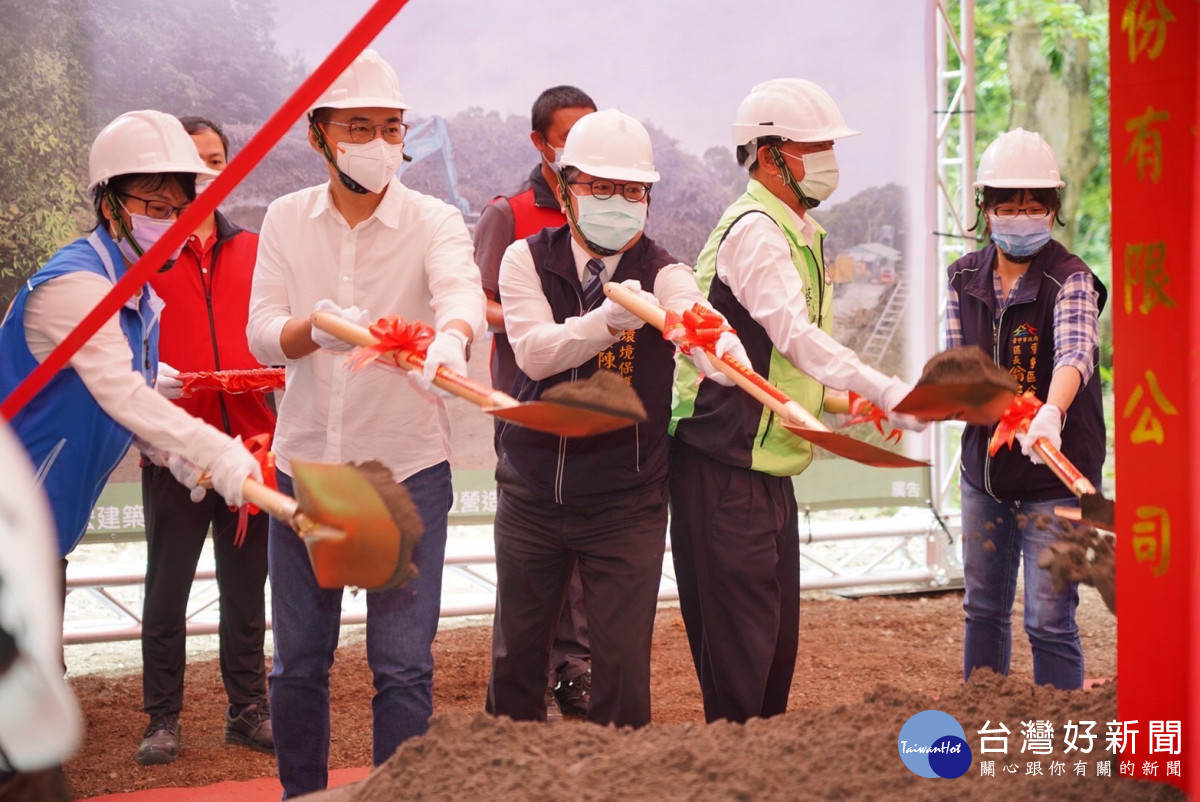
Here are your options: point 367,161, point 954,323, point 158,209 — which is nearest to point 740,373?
point 367,161

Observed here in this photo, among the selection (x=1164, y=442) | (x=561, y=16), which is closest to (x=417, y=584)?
(x=1164, y=442)

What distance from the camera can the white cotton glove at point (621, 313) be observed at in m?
2.87

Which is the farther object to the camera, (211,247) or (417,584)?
(211,247)

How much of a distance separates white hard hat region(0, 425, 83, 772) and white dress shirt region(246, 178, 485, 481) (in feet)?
5.19

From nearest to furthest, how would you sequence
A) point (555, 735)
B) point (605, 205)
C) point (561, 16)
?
1. point (555, 735)
2. point (605, 205)
3. point (561, 16)

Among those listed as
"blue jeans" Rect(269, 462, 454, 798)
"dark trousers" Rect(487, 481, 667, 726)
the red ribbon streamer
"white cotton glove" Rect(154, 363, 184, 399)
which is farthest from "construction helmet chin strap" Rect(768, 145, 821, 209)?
"white cotton glove" Rect(154, 363, 184, 399)

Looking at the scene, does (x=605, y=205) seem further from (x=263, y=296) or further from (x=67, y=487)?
(x=67, y=487)

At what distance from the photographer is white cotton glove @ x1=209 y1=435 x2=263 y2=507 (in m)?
2.40

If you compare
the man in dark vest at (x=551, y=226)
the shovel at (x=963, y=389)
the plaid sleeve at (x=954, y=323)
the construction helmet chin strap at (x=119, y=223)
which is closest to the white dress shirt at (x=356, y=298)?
the construction helmet chin strap at (x=119, y=223)

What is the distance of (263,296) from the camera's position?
9.48ft

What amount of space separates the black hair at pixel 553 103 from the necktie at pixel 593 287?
155 cm

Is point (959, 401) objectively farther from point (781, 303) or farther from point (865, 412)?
point (781, 303)

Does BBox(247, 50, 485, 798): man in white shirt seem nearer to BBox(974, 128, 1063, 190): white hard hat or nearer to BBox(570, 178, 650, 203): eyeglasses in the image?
BBox(570, 178, 650, 203): eyeglasses

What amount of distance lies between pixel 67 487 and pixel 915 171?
4228 mm
